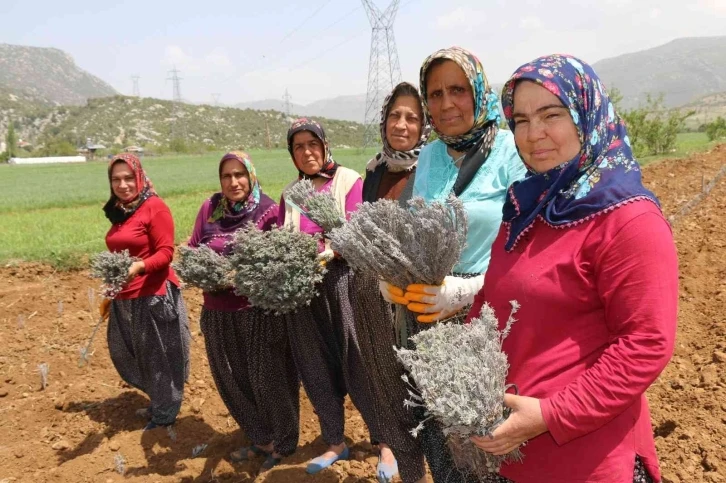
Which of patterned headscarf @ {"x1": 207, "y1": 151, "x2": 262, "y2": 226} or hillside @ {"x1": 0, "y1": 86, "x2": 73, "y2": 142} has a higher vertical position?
hillside @ {"x1": 0, "y1": 86, "x2": 73, "y2": 142}

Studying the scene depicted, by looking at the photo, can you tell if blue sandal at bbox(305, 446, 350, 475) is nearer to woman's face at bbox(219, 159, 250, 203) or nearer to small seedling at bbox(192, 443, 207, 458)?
small seedling at bbox(192, 443, 207, 458)

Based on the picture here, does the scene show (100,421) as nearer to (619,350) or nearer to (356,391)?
(356,391)

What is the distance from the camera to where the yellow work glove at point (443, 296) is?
6.17 ft

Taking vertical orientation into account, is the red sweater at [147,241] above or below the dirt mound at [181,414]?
above

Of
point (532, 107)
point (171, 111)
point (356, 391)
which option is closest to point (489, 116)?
point (532, 107)

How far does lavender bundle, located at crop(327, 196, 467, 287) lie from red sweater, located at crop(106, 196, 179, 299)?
7.55 feet

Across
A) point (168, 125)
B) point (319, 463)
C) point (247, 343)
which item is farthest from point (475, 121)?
point (168, 125)

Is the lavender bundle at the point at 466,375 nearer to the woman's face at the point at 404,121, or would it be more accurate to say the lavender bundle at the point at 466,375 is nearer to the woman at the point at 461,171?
the woman at the point at 461,171

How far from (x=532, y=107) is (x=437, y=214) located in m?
0.50

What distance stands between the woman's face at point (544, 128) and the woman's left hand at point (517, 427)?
63cm

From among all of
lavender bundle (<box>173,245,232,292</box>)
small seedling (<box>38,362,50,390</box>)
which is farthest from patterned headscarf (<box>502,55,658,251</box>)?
small seedling (<box>38,362,50,390</box>)

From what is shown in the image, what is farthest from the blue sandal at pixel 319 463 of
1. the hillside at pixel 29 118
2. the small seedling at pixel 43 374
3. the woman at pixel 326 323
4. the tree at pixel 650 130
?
the hillside at pixel 29 118

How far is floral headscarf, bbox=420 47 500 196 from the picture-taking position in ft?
6.62

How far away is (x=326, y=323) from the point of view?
3.29 meters
